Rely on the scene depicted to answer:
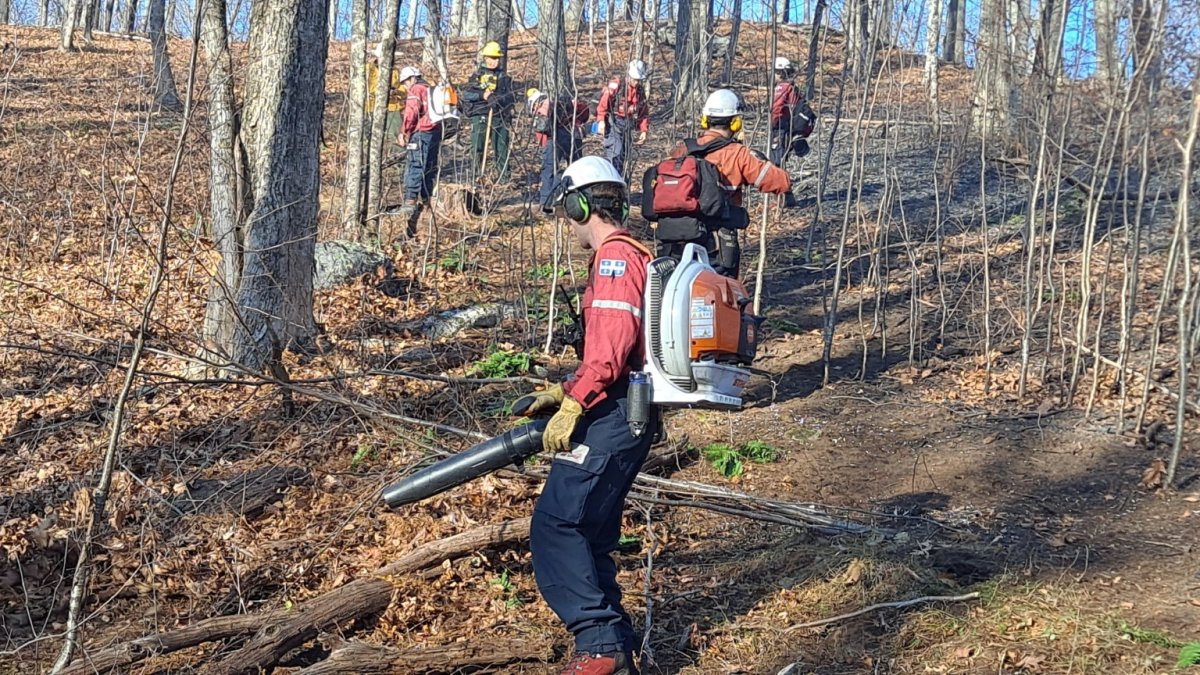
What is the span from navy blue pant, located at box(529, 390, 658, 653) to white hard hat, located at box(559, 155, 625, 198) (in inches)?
34.7

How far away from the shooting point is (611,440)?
4137mm

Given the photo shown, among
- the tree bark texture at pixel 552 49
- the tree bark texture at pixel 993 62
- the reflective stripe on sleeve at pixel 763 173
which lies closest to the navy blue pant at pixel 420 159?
the tree bark texture at pixel 552 49

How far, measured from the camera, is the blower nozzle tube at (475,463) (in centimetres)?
420

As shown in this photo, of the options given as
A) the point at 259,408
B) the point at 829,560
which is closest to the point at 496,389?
the point at 259,408

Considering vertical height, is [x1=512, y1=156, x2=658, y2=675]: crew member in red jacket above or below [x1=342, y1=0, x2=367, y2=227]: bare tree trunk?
below

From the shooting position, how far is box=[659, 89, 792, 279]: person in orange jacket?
7.73 meters

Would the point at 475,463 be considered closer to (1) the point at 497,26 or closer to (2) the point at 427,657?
(2) the point at 427,657

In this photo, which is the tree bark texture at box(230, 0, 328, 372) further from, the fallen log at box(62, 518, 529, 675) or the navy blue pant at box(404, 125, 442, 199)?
the navy blue pant at box(404, 125, 442, 199)

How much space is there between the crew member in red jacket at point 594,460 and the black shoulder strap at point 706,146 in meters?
3.81

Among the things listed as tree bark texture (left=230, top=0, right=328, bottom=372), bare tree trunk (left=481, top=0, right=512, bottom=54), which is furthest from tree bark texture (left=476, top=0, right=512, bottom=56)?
tree bark texture (left=230, top=0, right=328, bottom=372)

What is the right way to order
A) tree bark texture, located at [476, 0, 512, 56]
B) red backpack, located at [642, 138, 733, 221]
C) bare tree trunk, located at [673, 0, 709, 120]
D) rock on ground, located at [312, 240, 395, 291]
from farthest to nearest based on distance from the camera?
tree bark texture, located at [476, 0, 512, 56] → bare tree trunk, located at [673, 0, 709, 120] → rock on ground, located at [312, 240, 395, 291] → red backpack, located at [642, 138, 733, 221]

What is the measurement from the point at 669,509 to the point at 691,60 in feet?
29.4

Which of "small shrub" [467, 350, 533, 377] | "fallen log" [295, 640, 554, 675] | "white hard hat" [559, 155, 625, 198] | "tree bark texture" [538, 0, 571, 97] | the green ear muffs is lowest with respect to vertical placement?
"fallen log" [295, 640, 554, 675]

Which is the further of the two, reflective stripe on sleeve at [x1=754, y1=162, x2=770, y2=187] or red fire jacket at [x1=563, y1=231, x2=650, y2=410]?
reflective stripe on sleeve at [x1=754, y1=162, x2=770, y2=187]
